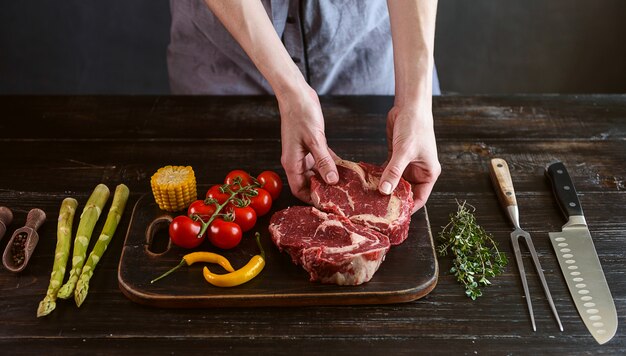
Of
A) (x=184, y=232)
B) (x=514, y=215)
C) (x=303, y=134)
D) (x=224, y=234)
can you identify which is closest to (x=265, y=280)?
(x=224, y=234)

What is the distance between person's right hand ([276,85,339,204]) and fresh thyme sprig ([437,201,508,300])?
0.47 m

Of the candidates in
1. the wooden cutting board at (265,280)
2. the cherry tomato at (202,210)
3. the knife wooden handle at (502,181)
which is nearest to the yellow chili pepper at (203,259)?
the wooden cutting board at (265,280)

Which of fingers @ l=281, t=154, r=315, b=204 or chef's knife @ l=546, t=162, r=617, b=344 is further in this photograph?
fingers @ l=281, t=154, r=315, b=204

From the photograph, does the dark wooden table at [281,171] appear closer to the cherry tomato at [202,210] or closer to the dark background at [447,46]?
the cherry tomato at [202,210]

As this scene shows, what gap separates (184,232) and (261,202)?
0.33m

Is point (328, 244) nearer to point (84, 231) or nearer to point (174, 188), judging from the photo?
point (174, 188)

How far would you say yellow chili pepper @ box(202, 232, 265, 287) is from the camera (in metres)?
2.19

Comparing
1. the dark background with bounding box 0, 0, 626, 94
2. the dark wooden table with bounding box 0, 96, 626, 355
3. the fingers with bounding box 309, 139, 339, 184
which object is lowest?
the dark background with bounding box 0, 0, 626, 94

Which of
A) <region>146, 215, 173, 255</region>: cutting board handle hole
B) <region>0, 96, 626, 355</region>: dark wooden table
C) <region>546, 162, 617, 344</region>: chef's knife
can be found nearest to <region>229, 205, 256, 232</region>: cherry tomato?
<region>146, 215, 173, 255</region>: cutting board handle hole

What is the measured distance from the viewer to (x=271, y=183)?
8.63ft

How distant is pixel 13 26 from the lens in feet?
15.4

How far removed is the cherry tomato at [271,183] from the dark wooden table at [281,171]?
23cm

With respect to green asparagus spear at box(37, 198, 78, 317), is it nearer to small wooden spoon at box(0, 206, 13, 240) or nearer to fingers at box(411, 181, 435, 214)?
small wooden spoon at box(0, 206, 13, 240)

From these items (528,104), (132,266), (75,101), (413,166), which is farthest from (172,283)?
(528,104)
